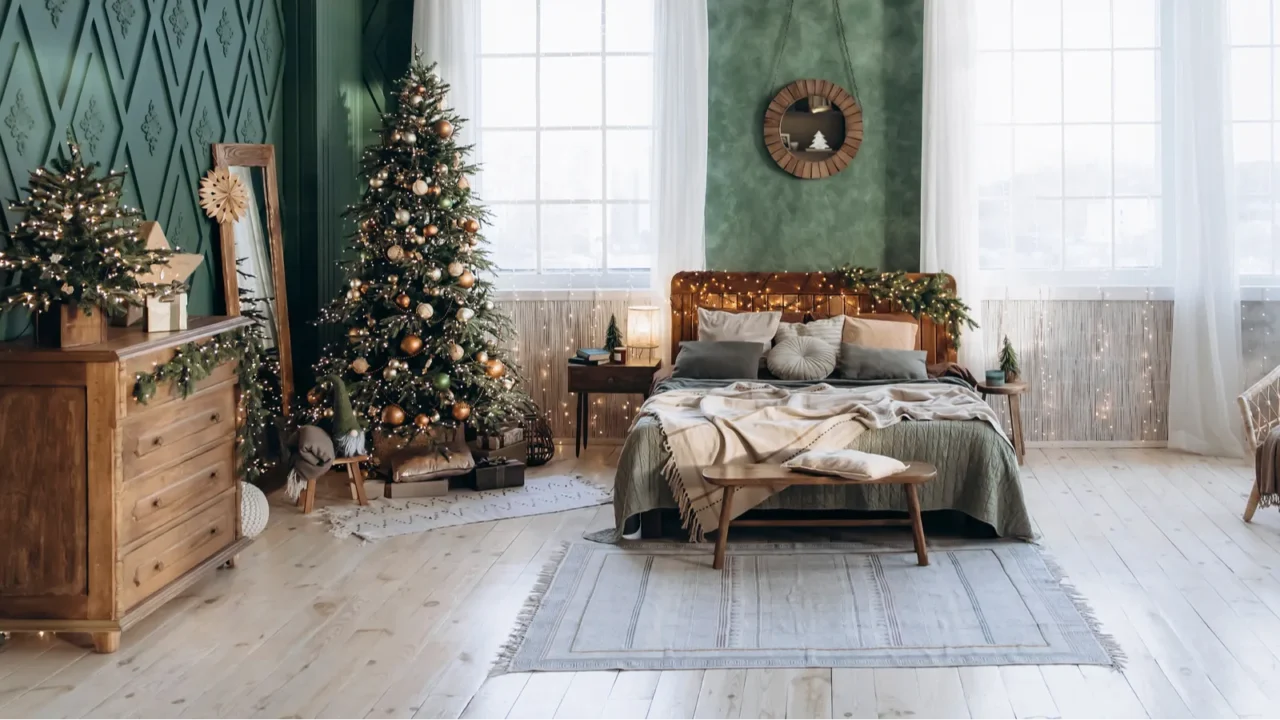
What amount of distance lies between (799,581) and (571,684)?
1.35m

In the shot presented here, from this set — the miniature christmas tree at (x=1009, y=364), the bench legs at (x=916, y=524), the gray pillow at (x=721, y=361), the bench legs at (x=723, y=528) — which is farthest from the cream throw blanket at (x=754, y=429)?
the miniature christmas tree at (x=1009, y=364)

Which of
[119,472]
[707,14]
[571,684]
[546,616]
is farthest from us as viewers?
[707,14]

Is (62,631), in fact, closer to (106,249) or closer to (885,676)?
(106,249)

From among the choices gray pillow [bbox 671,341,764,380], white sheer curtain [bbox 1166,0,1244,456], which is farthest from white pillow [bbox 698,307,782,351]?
white sheer curtain [bbox 1166,0,1244,456]

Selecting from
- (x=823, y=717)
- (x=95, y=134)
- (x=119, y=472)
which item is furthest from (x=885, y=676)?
(x=95, y=134)

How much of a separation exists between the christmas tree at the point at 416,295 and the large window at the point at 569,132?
3.50 feet

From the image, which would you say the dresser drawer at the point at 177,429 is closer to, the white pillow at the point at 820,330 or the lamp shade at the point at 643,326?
the lamp shade at the point at 643,326

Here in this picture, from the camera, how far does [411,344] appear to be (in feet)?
21.4

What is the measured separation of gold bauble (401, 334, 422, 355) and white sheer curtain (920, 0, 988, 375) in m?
3.14

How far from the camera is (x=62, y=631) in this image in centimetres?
411

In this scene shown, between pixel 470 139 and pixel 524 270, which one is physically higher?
pixel 470 139

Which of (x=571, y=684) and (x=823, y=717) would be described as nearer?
(x=823, y=717)

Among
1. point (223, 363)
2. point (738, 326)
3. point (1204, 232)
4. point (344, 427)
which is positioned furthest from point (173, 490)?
point (1204, 232)

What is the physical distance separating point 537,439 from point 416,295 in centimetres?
120
